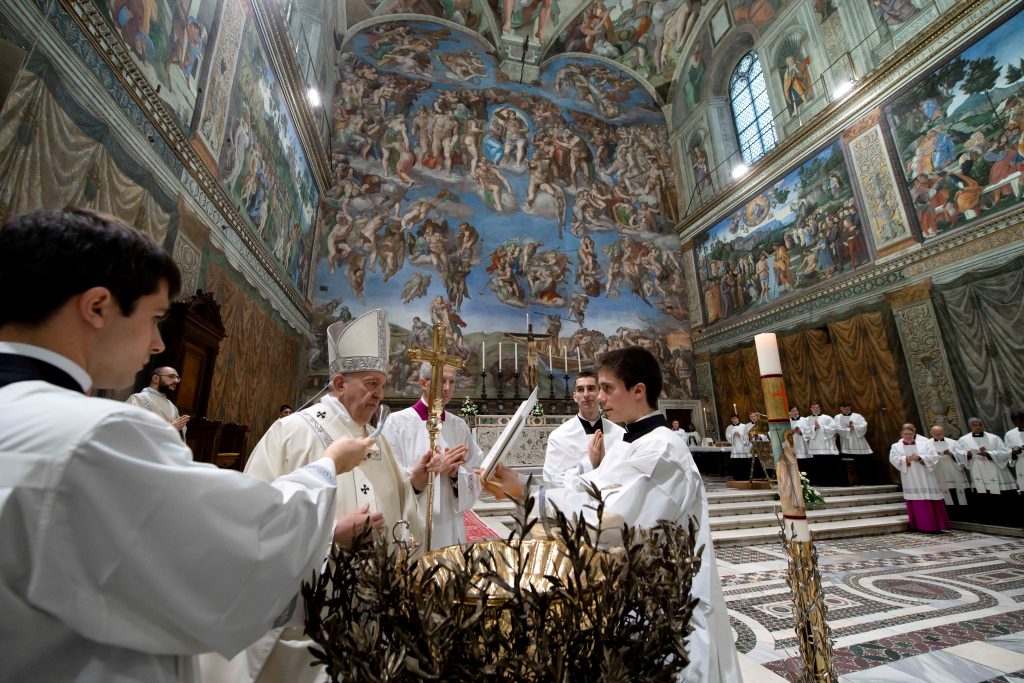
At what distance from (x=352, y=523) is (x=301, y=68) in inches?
476

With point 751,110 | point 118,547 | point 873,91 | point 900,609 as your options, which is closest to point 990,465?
point 900,609

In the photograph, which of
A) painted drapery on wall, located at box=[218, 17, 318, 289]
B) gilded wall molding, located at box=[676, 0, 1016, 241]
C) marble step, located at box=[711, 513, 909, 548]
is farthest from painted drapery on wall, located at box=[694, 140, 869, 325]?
painted drapery on wall, located at box=[218, 17, 318, 289]

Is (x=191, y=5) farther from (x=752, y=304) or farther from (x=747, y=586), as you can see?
(x=752, y=304)

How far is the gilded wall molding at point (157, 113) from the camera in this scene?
13.3 ft

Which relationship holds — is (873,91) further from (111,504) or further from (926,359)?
(111,504)

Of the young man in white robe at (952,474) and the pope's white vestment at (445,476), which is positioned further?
the young man in white robe at (952,474)

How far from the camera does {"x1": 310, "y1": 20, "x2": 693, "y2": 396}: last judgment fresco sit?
13.3 metres

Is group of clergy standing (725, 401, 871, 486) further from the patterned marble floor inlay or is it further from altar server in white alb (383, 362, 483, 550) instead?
altar server in white alb (383, 362, 483, 550)

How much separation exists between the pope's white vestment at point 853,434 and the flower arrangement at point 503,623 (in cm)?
1111

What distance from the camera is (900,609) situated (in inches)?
149

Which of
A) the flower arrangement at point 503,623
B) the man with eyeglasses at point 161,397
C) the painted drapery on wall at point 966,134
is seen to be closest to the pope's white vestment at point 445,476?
the flower arrangement at point 503,623

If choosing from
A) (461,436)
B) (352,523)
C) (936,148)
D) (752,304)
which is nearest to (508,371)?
(752,304)

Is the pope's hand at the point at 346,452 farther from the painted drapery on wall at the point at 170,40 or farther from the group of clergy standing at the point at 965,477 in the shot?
the group of clergy standing at the point at 965,477

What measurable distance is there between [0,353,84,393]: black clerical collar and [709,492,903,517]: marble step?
8.14 m
